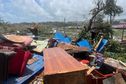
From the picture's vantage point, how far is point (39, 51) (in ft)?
32.8

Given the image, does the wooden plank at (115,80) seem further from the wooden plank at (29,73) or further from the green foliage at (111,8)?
the green foliage at (111,8)

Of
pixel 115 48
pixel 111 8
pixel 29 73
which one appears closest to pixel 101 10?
pixel 111 8

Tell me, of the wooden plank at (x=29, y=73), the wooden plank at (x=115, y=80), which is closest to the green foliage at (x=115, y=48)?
the wooden plank at (x=29, y=73)

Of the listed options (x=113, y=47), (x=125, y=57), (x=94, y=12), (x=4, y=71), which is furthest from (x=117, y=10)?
(x=4, y=71)

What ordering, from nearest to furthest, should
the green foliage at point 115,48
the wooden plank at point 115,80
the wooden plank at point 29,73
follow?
the wooden plank at point 115,80
the wooden plank at point 29,73
the green foliage at point 115,48

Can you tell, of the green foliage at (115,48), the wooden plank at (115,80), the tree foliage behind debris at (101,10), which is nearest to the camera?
the wooden plank at (115,80)

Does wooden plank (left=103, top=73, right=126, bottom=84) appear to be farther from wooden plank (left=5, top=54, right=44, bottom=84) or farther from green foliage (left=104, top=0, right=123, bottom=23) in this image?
green foliage (left=104, top=0, right=123, bottom=23)

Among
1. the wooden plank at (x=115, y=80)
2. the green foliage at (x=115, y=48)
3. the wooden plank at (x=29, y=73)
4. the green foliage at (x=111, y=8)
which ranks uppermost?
the green foliage at (x=111, y=8)

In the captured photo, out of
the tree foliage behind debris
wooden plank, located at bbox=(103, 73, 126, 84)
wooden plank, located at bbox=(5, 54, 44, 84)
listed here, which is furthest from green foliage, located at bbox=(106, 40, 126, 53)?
wooden plank, located at bbox=(103, 73, 126, 84)

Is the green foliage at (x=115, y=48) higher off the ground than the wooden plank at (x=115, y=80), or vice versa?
the wooden plank at (x=115, y=80)

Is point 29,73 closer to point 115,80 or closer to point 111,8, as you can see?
point 115,80

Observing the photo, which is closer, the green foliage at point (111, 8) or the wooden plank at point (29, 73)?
the wooden plank at point (29, 73)

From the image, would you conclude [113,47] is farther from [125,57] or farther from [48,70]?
[48,70]

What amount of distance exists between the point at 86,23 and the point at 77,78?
16.0 metres
